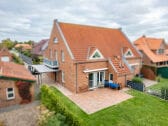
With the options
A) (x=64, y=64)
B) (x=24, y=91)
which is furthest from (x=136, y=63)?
(x=24, y=91)

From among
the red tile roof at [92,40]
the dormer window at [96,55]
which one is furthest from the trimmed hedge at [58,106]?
the dormer window at [96,55]

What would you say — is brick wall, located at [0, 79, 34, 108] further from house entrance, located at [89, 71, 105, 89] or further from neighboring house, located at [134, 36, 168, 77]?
neighboring house, located at [134, 36, 168, 77]

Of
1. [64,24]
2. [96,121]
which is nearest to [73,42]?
[64,24]

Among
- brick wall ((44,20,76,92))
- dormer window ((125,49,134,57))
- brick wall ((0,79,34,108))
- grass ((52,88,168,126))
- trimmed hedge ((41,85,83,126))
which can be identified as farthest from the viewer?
dormer window ((125,49,134,57))

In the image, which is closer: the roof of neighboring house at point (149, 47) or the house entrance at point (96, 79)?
the house entrance at point (96, 79)

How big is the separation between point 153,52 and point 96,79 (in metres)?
20.2

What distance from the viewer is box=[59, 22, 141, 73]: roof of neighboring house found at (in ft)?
66.0

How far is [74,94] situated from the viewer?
18.3m

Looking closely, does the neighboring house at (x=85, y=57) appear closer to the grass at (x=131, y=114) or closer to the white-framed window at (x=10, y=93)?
the grass at (x=131, y=114)

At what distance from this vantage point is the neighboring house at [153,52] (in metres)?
30.5

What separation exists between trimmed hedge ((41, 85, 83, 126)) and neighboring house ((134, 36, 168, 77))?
2272 cm

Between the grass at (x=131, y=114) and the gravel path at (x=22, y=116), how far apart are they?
3.57 m

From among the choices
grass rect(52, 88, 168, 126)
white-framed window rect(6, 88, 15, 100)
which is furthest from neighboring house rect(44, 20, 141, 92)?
white-framed window rect(6, 88, 15, 100)

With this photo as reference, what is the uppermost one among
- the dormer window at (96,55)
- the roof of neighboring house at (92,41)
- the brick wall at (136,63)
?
the roof of neighboring house at (92,41)
